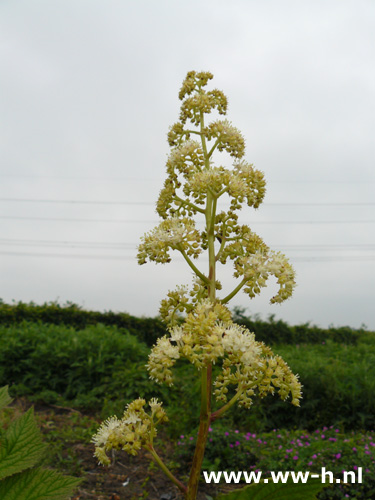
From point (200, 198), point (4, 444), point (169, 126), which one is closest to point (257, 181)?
point (200, 198)

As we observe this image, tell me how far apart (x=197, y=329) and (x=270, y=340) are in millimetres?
13787

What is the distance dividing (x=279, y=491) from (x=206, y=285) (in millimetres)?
1042

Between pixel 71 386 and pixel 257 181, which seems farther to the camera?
pixel 71 386

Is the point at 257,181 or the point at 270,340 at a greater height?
the point at 257,181

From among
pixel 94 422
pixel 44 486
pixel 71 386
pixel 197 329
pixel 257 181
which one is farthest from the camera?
pixel 71 386

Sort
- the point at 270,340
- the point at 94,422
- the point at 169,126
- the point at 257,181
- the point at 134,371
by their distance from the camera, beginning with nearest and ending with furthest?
the point at 257,181 → the point at 169,126 → the point at 94,422 → the point at 134,371 → the point at 270,340

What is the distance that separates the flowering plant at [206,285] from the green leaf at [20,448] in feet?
2.67

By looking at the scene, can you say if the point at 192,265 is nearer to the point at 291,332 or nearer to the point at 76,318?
the point at 76,318

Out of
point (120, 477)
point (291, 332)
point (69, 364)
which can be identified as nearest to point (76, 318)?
point (69, 364)

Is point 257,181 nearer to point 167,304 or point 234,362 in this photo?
point 167,304

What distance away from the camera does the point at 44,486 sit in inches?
45.1

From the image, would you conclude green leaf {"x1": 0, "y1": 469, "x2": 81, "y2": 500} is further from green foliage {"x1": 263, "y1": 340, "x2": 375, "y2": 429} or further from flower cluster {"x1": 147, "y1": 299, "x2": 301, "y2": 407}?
green foliage {"x1": 263, "y1": 340, "x2": 375, "y2": 429}

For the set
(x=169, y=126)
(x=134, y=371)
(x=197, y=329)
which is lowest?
(x=134, y=371)

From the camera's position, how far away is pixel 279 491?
1478mm
